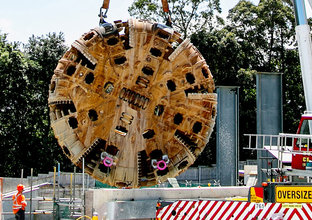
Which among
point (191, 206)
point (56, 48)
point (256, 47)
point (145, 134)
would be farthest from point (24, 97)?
point (191, 206)

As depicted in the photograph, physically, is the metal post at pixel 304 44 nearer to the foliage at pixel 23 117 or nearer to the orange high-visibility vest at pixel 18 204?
the orange high-visibility vest at pixel 18 204

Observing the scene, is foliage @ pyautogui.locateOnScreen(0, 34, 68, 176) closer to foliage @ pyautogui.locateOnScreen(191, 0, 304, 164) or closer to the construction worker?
foliage @ pyautogui.locateOnScreen(191, 0, 304, 164)

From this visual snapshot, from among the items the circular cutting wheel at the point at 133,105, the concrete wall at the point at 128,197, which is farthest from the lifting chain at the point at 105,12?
the concrete wall at the point at 128,197

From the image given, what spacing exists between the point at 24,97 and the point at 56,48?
4.54 metres

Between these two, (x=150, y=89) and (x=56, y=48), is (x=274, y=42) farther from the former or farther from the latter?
(x=150, y=89)

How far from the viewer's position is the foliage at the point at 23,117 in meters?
34.8

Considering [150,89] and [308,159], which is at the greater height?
[150,89]

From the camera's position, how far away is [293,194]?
37.3 feet

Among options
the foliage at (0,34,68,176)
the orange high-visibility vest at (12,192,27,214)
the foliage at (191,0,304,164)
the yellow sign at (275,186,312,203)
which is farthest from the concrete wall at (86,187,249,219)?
the foliage at (191,0,304,164)

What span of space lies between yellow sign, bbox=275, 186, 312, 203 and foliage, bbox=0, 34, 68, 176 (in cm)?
2510

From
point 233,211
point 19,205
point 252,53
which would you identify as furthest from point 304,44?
point 252,53

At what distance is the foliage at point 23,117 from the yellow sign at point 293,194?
82.4ft

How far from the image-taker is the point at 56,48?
124 feet

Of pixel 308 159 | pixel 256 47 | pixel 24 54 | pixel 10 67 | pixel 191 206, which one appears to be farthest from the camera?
pixel 256 47
